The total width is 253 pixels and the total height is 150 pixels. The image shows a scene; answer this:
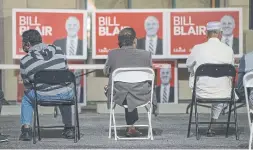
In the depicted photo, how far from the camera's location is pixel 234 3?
1316 cm

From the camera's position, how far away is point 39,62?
8867 millimetres

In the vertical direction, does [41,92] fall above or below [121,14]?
below

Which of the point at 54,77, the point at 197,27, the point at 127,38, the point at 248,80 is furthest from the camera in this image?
the point at 197,27

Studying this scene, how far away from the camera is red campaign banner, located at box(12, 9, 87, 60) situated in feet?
40.9

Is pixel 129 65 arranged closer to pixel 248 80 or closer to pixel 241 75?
pixel 241 75

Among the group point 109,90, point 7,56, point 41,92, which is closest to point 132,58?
point 109,90

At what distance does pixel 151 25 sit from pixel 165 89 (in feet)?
3.81

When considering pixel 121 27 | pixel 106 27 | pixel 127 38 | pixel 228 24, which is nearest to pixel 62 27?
pixel 106 27

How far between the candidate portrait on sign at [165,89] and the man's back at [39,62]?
404cm

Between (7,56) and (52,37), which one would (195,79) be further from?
(7,56)

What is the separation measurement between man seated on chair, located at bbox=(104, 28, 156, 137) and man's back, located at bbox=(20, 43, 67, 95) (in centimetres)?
67

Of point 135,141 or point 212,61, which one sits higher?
point 212,61

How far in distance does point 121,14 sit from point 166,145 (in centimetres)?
449

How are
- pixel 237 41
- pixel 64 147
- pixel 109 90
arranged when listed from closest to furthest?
1. pixel 64 147
2. pixel 109 90
3. pixel 237 41
